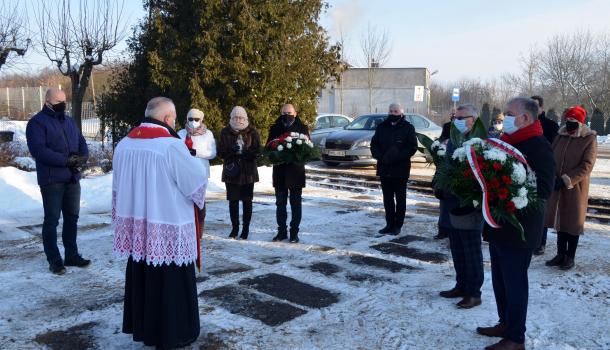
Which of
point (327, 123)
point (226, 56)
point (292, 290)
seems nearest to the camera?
point (292, 290)

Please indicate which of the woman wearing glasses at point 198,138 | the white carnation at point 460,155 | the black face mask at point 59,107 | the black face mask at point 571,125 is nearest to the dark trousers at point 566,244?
the black face mask at point 571,125

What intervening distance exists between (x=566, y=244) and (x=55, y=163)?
19.3ft

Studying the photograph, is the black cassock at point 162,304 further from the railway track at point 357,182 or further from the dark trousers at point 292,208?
the railway track at point 357,182

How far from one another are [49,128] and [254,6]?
10.5 metres

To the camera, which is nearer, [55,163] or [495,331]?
[495,331]

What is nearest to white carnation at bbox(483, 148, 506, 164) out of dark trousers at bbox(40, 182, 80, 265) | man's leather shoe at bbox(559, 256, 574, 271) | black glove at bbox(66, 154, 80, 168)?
man's leather shoe at bbox(559, 256, 574, 271)

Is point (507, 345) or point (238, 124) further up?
point (238, 124)

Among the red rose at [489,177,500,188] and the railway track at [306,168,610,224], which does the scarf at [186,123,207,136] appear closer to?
the red rose at [489,177,500,188]

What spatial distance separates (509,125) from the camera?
14.6 ft

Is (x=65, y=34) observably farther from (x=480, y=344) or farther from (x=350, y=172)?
(x=480, y=344)

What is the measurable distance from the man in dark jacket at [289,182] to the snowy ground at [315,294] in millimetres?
284

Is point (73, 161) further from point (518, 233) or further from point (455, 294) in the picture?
point (518, 233)

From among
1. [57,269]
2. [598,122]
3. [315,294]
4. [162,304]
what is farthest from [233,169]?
[598,122]

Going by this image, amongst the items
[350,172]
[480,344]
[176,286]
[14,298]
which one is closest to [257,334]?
[176,286]
